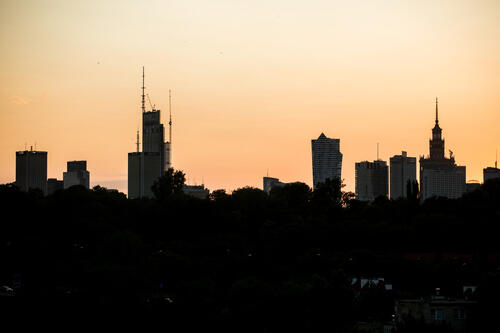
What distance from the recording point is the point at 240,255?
93875 millimetres

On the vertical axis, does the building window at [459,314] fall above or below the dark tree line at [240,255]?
below

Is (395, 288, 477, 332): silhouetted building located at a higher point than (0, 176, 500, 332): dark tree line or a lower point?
lower

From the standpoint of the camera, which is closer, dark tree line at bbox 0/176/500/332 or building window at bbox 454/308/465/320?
building window at bbox 454/308/465/320

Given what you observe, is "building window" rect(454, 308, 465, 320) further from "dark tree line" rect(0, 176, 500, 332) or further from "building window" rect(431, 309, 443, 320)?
"dark tree line" rect(0, 176, 500, 332)

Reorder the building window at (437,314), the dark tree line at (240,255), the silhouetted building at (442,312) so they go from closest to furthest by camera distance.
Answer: the silhouetted building at (442,312)
the building window at (437,314)
the dark tree line at (240,255)

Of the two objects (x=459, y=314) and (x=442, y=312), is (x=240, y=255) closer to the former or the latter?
(x=442, y=312)

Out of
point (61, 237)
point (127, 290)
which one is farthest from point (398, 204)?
point (127, 290)

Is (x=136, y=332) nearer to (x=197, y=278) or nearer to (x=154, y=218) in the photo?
(x=197, y=278)

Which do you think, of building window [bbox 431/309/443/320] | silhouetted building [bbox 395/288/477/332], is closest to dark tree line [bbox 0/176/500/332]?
silhouetted building [bbox 395/288/477/332]

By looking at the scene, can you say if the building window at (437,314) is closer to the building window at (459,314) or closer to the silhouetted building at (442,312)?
the silhouetted building at (442,312)

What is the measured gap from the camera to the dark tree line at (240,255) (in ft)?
210

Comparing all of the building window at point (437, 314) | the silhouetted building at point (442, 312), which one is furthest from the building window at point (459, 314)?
the building window at point (437, 314)

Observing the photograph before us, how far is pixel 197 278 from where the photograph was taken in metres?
82.6

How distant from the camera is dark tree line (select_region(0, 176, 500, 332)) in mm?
63969
